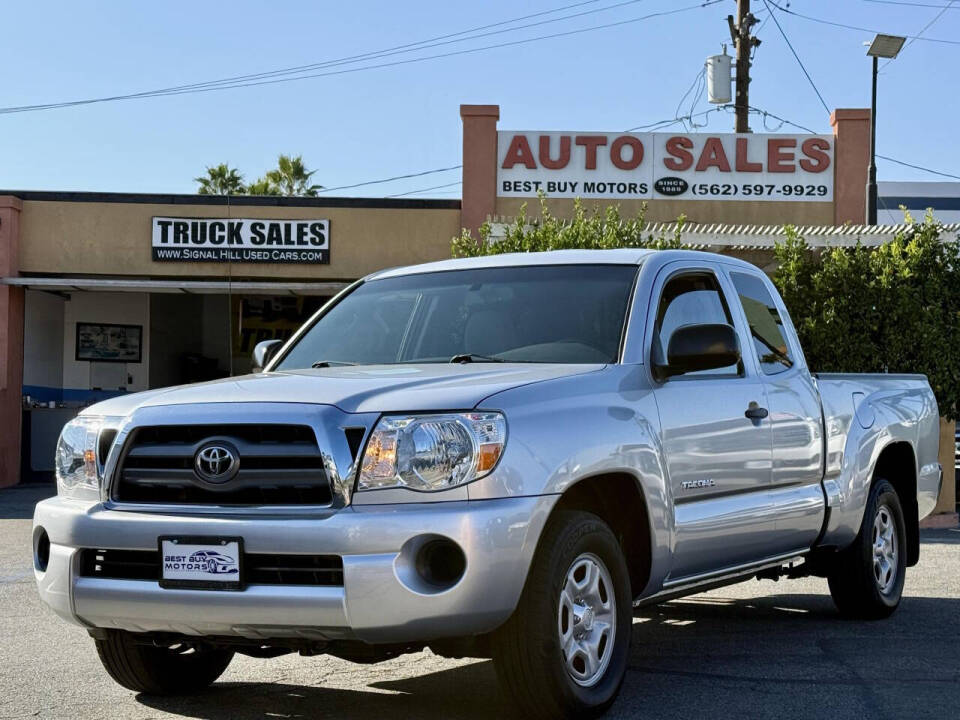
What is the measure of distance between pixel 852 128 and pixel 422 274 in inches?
741

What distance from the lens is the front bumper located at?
4.57 metres

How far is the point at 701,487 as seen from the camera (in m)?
5.93

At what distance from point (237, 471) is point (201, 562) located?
13.0 inches

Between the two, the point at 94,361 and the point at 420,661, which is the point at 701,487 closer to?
the point at 420,661

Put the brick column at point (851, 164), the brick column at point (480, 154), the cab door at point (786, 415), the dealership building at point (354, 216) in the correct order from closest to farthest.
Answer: the cab door at point (786, 415) → the dealership building at point (354, 216) → the brick column at point (480, 154) → the brick column at point (851, 164)

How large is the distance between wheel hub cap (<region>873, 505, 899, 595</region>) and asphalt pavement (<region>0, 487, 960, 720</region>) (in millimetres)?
235

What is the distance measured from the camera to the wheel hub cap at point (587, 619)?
5.08 metres

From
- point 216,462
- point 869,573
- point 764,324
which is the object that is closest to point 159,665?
point 216,462

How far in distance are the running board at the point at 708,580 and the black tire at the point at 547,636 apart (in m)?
0.77

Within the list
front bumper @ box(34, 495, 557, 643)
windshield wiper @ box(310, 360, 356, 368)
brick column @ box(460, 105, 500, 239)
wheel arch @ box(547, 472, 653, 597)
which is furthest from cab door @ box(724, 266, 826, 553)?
brick column @ box(460, 105, 500, 239)

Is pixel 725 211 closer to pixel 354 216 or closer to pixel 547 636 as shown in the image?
pixel 354 216

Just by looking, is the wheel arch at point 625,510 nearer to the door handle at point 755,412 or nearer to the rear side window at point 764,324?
the door handle at point 755,412

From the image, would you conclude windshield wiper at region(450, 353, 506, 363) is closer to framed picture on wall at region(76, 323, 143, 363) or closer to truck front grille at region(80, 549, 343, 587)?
truck front grille at region(80, 549, 343, 587)

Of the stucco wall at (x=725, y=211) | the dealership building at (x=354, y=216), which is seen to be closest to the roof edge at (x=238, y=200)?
the dealership building at (x=354, y=216)
